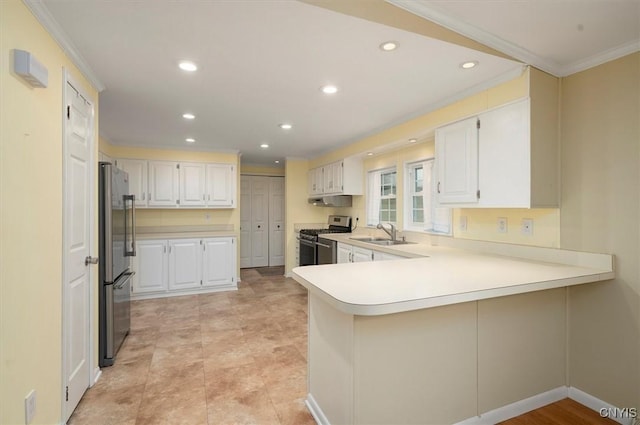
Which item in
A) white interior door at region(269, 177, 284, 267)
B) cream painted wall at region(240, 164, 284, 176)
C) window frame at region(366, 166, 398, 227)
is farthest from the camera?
white interior door at region(269, 177, 284, 267)

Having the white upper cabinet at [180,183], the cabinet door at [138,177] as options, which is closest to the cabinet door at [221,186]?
the white upper cabinet at [180,183]

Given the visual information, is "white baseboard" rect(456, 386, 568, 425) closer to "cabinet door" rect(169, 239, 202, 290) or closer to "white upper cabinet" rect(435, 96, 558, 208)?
"white upper cabinet" rect(435, 96, 558, 208)

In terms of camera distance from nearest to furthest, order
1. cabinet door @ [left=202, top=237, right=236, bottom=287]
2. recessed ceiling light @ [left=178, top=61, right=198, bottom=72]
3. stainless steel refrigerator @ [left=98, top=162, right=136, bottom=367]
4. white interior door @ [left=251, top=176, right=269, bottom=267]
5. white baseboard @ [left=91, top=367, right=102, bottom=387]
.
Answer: recessed ceiling light @ [left=178, top=61, right=198, bottom=72] < white baseboard @ [left=91, top=367, right=102, bottom=387] < stainless steel refrigerator @ [left=98, top=162, right=136, bottom=367] < cabinet door @ [left=202, top=237, right=236, bottom=287] < white interior door @ [left=251, top=176, right=269, bottom=267]

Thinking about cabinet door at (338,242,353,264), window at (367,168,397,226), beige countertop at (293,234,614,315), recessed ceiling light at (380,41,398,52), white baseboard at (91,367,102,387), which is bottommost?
white baseboard at (91,367,102,387)

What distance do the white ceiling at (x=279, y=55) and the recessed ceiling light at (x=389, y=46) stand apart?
0.05 meters

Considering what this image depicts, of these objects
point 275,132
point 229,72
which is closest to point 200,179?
point 275,132

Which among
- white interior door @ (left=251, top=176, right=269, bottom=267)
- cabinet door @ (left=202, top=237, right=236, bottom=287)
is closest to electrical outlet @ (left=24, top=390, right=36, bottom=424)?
cabinet door @ (left=202, top=237, right=236, bottom=287)

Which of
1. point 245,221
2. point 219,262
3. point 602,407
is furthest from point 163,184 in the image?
point 602,407

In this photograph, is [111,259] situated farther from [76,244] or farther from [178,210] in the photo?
[178,210]

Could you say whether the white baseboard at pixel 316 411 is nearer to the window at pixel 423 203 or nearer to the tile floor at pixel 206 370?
the tile floor at pixel 206 370

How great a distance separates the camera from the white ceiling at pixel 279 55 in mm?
1658

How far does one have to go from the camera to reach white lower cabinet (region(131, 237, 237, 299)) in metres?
4.61

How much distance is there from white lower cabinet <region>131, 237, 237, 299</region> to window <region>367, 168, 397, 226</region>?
231 centimetres

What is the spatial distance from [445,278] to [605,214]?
1214 mm
